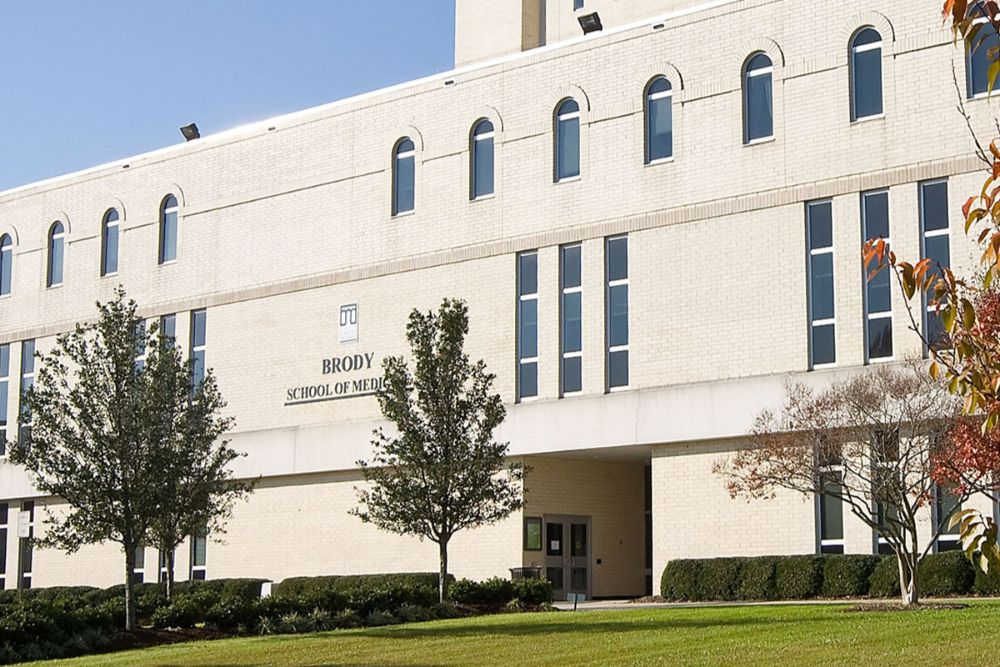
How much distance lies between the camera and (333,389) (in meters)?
39.4

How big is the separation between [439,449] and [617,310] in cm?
933

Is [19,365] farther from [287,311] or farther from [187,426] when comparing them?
[187,426]

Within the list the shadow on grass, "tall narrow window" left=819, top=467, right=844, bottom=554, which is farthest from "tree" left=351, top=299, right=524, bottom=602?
"tall narrow window" left=819, top=467, right=844, bottom=554

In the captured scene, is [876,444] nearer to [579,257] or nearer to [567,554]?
[579,257]

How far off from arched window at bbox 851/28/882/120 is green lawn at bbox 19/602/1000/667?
1232cm

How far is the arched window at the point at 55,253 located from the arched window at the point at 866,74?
2713 cm

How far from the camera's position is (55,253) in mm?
48250

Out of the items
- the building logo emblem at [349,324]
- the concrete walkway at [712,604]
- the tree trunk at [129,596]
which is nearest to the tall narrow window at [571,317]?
the concrete walkway at [712,604]

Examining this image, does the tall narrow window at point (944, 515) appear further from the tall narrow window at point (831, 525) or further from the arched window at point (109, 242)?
the arched window at point (109, 242)

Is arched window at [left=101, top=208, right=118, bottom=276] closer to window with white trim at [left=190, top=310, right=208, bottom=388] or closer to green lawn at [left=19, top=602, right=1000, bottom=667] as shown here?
window with white trim at [left=190, top=310, right=208, bottom=388]

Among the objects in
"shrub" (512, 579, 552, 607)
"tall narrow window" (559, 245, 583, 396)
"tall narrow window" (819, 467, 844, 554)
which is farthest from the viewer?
"tall narrow window" (559, 245, 583, 396)

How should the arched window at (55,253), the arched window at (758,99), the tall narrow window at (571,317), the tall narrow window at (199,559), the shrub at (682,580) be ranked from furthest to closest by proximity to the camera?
the arched window at (55,253)
the tall narrow window at (199,559)
the tall narrow window at (571,317)
the arched window at (758,99)
the shrub at (682,580)

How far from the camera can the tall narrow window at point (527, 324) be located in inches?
1422

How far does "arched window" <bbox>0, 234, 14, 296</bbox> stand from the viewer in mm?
49353
